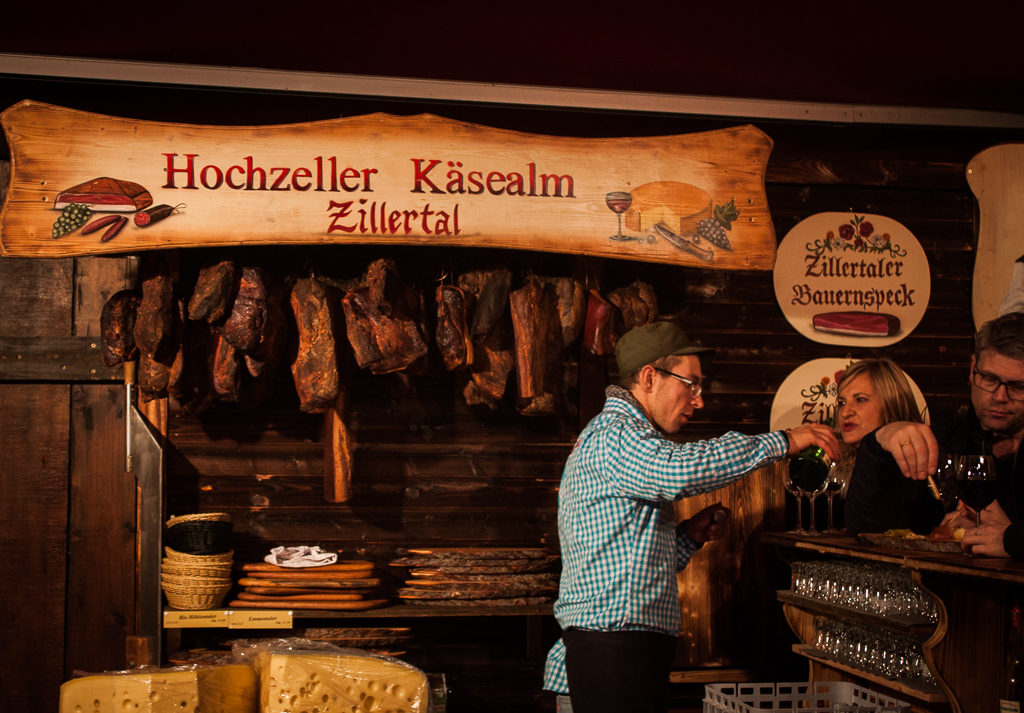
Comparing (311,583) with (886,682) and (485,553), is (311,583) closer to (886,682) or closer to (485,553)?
(485,553)

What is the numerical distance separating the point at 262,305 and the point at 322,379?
0.40 meters

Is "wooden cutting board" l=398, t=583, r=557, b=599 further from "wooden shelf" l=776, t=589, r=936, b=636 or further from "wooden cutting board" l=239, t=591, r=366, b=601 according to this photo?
"wooden shelf" l=776, t=589, r=936, b=636

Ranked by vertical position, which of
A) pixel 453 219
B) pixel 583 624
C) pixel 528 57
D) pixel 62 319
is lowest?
pixel 583 624

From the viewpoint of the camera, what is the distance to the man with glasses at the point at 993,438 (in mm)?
2703

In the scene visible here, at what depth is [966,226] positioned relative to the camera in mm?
5223

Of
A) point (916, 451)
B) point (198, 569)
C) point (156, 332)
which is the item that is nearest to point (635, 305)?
point (916, 451)

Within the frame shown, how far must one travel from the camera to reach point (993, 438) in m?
3.70

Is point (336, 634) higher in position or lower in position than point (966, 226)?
lower

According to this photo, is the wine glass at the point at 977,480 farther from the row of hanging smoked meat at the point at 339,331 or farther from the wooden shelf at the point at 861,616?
the row of hanging smoked meat at the point at 339,331

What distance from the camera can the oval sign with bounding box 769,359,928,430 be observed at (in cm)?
502

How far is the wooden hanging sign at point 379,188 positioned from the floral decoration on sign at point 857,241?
0.97m

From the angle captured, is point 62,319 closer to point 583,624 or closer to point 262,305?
point 262,305

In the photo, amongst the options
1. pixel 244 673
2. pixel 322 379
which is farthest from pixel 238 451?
pixel 244 673

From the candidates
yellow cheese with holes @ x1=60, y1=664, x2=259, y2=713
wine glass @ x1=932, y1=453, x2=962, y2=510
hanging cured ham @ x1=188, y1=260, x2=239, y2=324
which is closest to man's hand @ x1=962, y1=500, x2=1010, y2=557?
wine glass @ x1=932, y1=453, x2=962, y2=510
